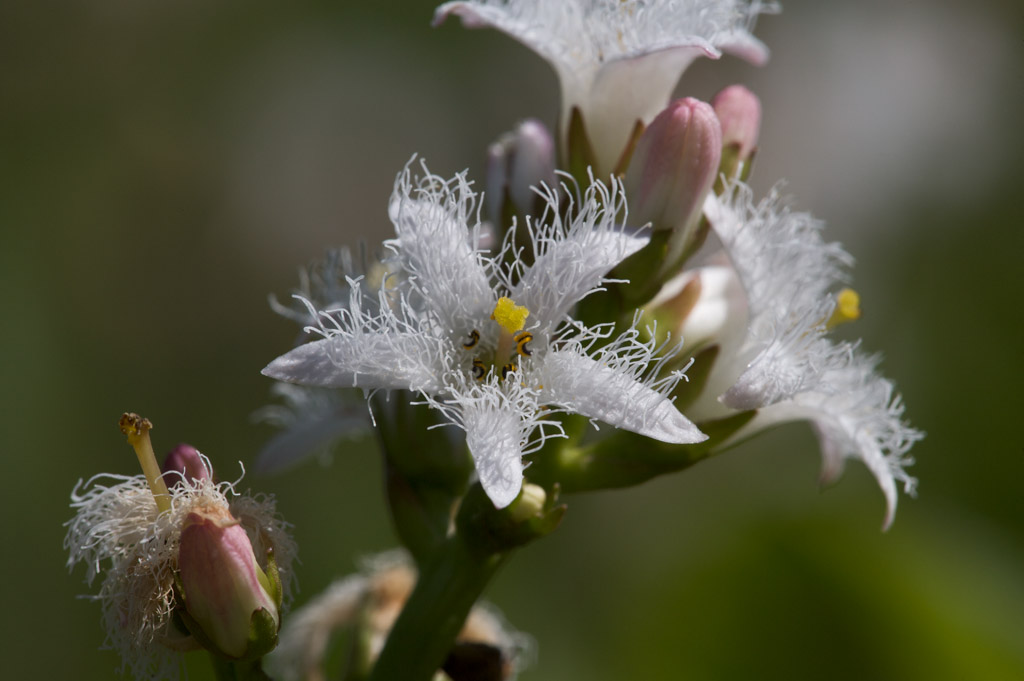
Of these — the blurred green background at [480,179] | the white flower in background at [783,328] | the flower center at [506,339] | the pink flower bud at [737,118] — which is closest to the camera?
the flower center at [506,339]

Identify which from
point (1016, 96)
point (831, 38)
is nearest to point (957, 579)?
point (1016, 96)

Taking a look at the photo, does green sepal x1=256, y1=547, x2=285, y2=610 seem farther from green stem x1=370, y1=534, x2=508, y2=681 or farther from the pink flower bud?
the pink flower bud

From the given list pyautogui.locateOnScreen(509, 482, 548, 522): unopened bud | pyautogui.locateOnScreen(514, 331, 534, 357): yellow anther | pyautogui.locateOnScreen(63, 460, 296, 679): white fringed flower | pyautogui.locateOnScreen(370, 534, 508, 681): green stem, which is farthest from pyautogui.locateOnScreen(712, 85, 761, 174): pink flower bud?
pyautogui.locateOnScreen(63, 460, 296, 679): white fringed flower

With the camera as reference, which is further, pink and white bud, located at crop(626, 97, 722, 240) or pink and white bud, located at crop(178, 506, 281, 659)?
pink and white bud, located at crop(626, 97, 722, 240)

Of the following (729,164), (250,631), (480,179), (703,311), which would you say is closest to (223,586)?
(250,631)

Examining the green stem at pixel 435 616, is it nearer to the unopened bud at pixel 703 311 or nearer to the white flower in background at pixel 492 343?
the white flower in background at pixel 492 343

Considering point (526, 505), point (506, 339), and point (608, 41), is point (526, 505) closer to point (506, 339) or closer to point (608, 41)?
point (506, 339)

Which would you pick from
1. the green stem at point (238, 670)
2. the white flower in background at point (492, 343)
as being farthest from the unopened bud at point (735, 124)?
the green stem at point (238, 670)

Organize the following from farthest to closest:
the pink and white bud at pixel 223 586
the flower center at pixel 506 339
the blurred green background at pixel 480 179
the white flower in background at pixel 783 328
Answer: the blurred green background at pixel 480 179, the white flower in background at pixel 783 328, the flower center at pixel 506 339, the pink and white bud at pixel 223 586
